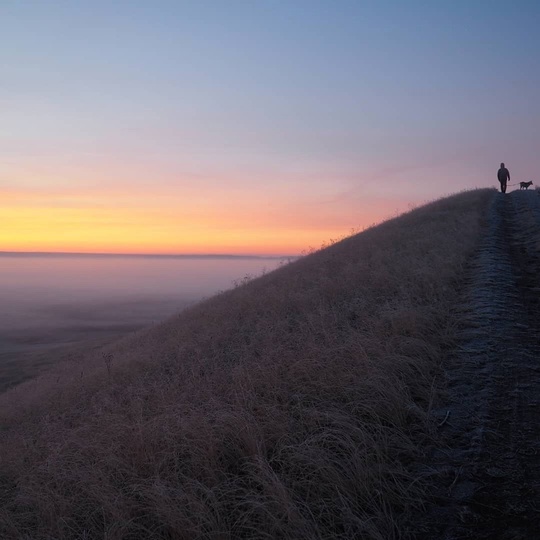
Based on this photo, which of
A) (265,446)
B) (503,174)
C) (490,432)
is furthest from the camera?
(503,174)

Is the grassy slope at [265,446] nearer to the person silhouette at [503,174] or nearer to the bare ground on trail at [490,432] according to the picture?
the bare ground on trail at [490,432]

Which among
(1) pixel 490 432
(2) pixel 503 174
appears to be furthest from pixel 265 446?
(2) pixel 503 174

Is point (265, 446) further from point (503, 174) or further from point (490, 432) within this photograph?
point (503, 174)

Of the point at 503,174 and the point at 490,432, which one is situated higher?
the point at 503,174

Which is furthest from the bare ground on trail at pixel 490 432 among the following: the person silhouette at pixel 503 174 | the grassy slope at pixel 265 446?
the person silhouette at pixel 503 174

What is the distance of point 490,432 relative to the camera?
3.88 m

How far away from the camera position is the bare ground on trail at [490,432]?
2.97 meters

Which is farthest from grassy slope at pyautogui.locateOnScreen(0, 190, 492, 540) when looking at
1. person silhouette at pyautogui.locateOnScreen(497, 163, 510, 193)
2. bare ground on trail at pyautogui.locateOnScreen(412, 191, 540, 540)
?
person silhouette at pyautogui.locateOnScreen(497, 163, 510, 193)

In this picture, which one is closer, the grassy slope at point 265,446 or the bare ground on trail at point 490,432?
the bare ground on trail at point 490,432

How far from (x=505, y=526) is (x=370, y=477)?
0.97 m

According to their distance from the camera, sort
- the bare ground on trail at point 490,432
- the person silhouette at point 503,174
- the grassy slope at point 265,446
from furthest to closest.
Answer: the person silhouette at point 503,174
the grassy slope at point 265,446
the bare ground on trail at point 490,432

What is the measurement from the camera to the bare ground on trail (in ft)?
9.74

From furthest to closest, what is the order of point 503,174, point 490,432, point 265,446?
1. point 503,174
2. point 265,446
3. point 490,432

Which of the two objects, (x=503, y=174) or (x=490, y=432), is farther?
(x=503, y=174)
